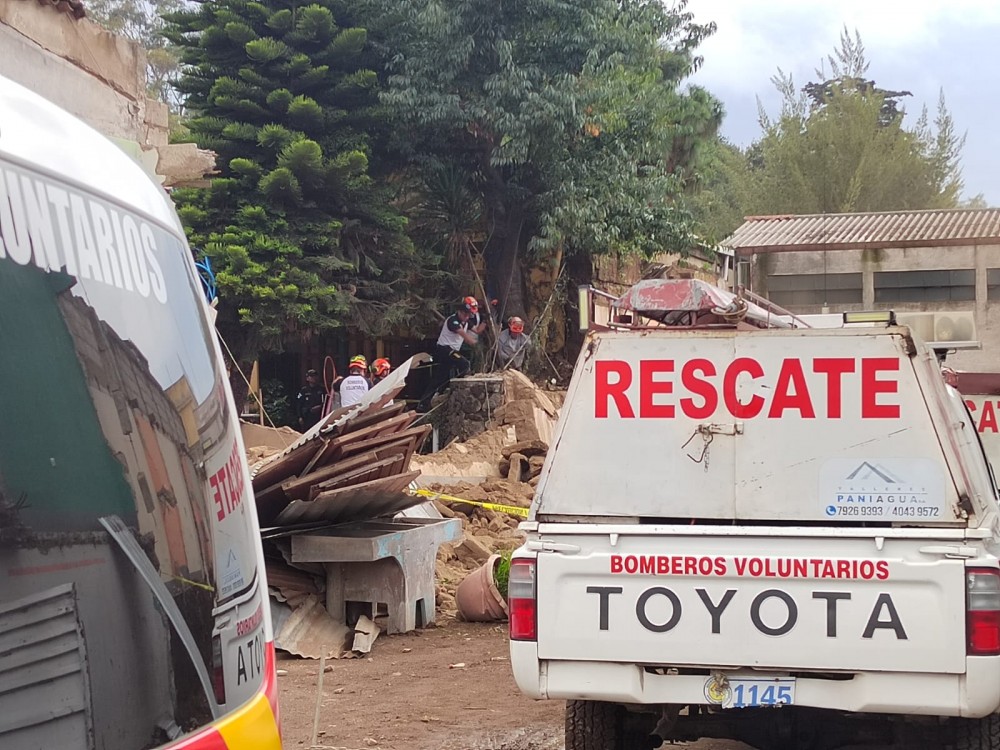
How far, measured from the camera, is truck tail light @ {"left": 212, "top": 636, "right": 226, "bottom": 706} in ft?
7.25

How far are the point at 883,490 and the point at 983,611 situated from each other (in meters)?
0.68

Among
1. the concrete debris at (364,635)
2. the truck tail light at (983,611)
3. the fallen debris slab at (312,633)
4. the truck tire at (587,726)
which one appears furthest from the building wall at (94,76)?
the truck tail light at (983,611)

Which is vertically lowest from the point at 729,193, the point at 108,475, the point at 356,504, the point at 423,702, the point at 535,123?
the point at 423,702

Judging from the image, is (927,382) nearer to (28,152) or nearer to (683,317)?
(683,317)

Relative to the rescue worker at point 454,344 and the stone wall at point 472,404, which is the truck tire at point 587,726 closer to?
the stone wall at point 472,404

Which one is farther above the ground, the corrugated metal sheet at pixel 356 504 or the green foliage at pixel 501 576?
the corrugated metal sheet at pixel 356 504

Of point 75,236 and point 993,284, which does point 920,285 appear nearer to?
point 993,284

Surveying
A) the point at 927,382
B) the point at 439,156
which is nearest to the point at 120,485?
the point at 927,382

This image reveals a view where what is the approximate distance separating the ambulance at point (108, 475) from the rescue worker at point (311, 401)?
606 inches

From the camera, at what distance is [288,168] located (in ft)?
60.2

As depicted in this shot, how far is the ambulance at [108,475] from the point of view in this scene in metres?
1.75

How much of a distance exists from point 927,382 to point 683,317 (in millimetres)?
1149

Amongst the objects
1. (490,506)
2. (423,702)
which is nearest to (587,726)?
(423,702)

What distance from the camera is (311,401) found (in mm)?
18297
